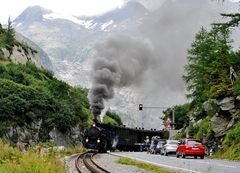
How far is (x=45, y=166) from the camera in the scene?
583 inches

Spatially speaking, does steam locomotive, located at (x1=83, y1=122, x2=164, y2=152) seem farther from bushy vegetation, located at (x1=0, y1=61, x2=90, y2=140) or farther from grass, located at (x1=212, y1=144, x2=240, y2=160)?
bushy vegetation, located at (x1=0, y1=61, x2=90, y2=140)

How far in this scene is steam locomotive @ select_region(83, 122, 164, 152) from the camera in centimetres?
4788

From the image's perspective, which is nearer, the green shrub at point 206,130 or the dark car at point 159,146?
the green shrub at point 206,130

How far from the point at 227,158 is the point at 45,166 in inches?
967

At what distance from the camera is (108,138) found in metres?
49.8

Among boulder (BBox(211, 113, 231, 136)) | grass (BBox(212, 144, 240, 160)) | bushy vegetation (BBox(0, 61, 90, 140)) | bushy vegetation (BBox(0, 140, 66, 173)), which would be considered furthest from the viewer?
bushy vegetation (BBox(0, 61, 90, 140))

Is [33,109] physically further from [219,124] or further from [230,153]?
[230,153]

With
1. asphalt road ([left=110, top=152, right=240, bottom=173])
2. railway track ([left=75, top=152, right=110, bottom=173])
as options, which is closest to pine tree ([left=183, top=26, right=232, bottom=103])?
asphalt road ([left=110, top=152, right=240, bottom=173])

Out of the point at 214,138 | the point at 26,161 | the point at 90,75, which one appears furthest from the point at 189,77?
the point at 26,161

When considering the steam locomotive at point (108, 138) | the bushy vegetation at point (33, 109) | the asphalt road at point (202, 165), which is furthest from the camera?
the bushy vegetation at point (33, 109)

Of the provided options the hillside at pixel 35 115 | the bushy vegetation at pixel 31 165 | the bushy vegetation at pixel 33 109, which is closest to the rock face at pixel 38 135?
the hillside at pixel 35 115

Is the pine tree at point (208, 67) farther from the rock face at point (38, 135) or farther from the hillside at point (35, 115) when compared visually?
the hillside at point (35, 115)

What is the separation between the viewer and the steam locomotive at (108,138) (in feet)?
157

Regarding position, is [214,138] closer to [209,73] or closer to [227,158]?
[227,158]
